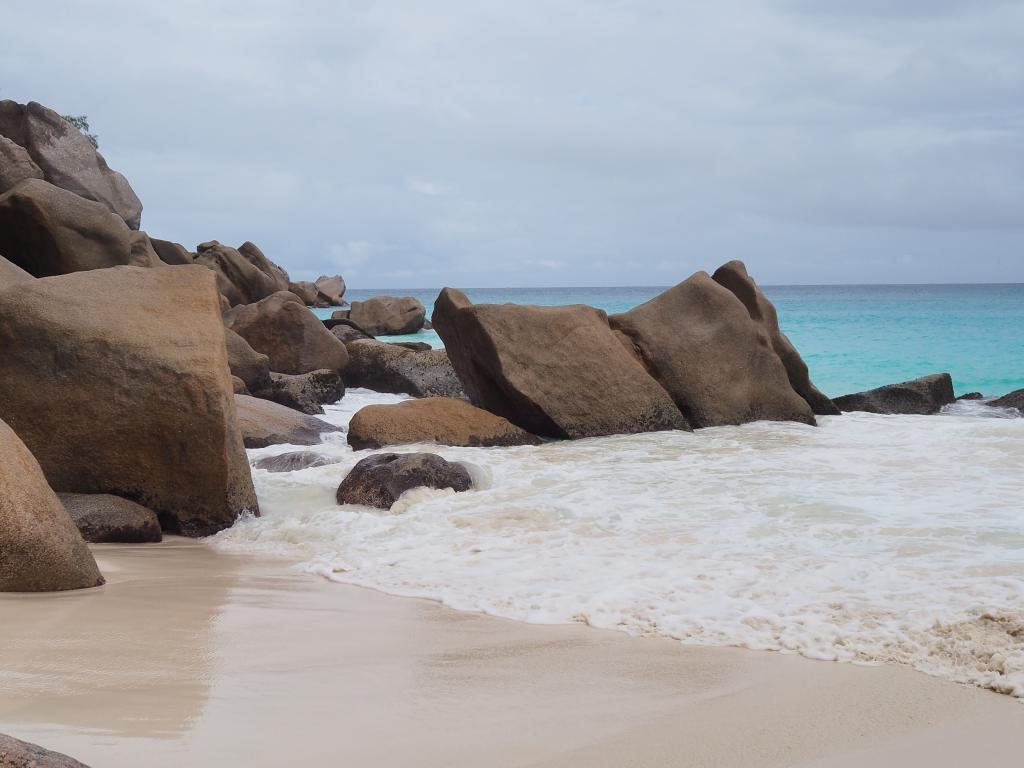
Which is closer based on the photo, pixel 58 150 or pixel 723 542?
pixel 723 542

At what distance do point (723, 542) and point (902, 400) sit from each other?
24.7ft

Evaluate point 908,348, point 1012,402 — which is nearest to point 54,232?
point 1012,402

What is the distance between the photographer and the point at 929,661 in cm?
355

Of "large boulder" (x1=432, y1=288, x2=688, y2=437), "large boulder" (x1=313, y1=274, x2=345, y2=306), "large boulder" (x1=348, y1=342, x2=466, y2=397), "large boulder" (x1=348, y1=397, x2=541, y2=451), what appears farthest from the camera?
"large boulder" (x1=313, y1=274, x2=345, y2=306)

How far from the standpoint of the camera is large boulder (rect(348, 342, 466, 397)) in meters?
13.4

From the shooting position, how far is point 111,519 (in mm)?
5723

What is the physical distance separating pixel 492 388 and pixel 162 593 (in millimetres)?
5591

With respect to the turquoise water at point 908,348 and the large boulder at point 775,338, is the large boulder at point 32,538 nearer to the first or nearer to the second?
the large boulder at point 775,338

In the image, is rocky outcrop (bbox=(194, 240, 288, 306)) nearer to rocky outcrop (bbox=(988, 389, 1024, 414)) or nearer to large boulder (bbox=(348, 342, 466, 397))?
large boulder (bbox=(348, 342, 466, 397))

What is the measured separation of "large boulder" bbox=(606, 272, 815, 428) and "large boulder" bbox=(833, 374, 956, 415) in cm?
173

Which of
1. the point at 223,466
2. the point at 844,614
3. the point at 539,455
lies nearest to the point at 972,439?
the point at 539,455

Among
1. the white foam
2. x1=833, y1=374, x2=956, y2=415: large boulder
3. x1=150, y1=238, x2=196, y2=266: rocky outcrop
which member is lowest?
the white foam

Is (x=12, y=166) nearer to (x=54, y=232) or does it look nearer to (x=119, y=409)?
(x=54, y=232)

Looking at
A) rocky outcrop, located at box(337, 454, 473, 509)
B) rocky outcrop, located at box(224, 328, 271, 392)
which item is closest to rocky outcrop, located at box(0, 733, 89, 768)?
rocky outcrop, located at box(337, 454, 473, 509)
